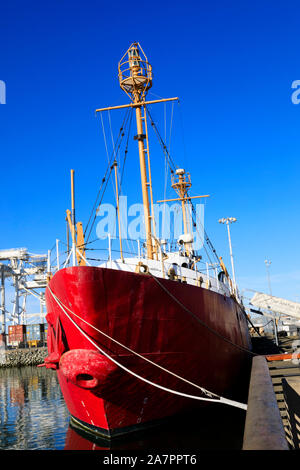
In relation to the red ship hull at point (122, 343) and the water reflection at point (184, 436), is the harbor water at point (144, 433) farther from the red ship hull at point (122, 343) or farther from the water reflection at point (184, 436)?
the red ship hull at point (122, 343)

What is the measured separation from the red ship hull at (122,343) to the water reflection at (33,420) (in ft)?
5.68

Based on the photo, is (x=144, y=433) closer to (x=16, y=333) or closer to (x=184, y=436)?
(x=184, y=436)


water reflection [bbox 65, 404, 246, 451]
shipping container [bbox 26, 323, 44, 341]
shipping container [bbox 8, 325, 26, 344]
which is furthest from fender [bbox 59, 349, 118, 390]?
shipping container [bbox 26, 323, 44, 341]

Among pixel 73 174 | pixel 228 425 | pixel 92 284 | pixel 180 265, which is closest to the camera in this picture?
pixel 92 284

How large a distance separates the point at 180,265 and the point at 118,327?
6.06 meters

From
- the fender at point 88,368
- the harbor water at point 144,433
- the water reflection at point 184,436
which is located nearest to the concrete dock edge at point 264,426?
the fender at point 88,368

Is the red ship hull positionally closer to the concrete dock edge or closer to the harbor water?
the harbor water

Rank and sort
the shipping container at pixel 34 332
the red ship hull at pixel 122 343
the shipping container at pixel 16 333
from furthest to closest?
the shipping container at pixel 34 332, the shipping container at pixel 16 333, the red ship hull at pixel 122 343

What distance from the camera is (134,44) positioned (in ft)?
64.7

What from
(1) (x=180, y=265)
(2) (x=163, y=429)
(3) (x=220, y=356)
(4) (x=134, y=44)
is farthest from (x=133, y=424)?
(4) (x=134, y=44)

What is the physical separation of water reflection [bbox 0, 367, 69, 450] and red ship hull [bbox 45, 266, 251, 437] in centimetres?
173

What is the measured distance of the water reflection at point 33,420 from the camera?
13266 millimetres
